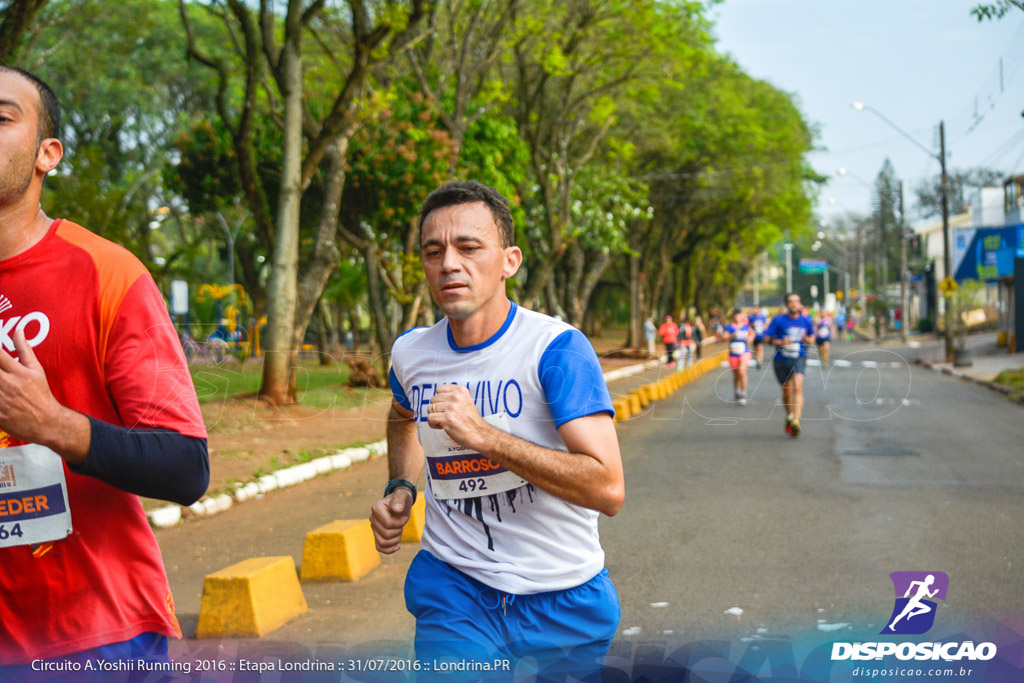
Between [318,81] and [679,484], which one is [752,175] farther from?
[679,484]

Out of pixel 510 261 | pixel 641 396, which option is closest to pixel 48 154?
pixel 510 261

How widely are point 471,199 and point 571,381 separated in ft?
1.81

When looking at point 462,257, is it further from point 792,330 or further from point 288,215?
point 288,215

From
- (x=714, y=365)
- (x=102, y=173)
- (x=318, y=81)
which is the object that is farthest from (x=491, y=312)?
(x=714, y=365)

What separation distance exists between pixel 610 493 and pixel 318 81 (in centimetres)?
2485

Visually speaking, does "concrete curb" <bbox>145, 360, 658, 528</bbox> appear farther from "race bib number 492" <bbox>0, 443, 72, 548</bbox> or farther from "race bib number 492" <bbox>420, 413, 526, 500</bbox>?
"race bib number 492" <bbox>0, 443, 72, 548</bbox>

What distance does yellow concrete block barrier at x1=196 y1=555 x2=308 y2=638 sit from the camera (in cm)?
517

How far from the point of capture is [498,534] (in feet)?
8.75

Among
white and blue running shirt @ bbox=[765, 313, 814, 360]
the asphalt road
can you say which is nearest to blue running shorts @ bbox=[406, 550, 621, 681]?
the asphalt road

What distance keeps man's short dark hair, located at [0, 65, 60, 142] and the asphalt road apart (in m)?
2.86

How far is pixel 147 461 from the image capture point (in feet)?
6.31

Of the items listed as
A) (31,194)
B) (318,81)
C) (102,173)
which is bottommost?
(31,194)

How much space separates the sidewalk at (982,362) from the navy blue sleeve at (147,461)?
19.1 m

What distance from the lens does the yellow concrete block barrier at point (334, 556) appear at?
630 centimetres
